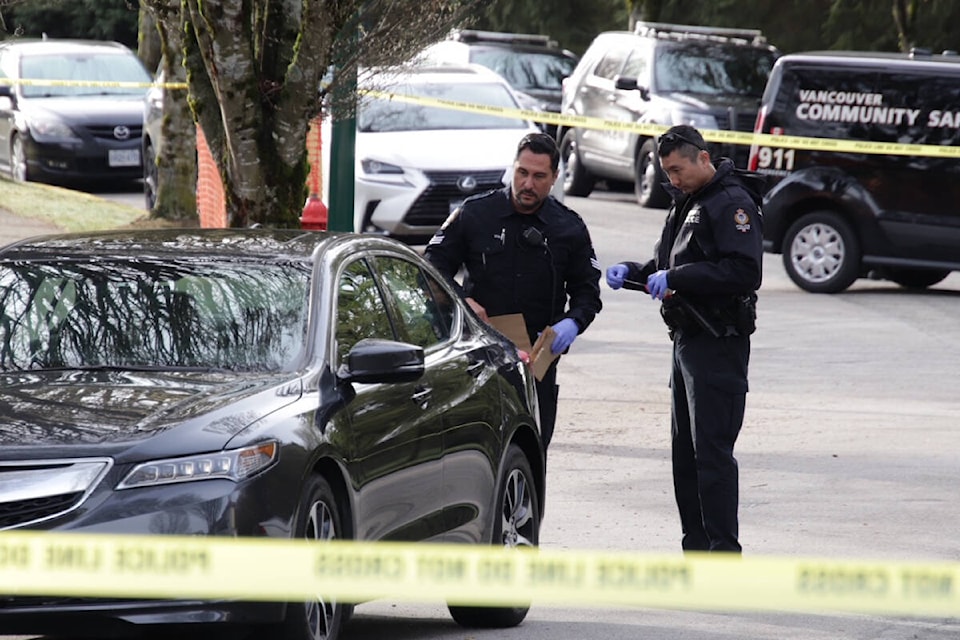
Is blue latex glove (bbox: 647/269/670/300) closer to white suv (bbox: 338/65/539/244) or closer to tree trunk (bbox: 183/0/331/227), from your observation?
tree trunk (bbox: 183/0/331/227)

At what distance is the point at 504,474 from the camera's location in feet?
24.5

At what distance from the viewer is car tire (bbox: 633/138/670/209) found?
24562mm

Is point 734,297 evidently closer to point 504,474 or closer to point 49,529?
point 504,474

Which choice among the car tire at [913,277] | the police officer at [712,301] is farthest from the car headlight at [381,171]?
the police officer at [712,301]

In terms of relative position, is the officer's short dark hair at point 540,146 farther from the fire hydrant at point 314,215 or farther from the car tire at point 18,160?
the car tire at point 18,160

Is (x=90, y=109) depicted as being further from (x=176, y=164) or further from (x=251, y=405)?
(x=251, y=405)

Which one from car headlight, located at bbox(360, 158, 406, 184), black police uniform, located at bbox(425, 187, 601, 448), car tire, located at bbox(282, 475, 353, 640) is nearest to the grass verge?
car headlight, located at bbox(360, 158, 406, 184)

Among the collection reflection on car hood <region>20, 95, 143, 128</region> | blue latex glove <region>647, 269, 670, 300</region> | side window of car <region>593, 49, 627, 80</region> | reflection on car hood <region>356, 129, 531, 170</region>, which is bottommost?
reflection on car hood <region>20, 95, 143, 128</region>

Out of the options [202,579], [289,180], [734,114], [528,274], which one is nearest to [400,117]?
[734,114]

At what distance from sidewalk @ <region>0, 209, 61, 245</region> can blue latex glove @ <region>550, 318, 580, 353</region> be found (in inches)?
482

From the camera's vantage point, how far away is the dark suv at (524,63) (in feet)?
94.0

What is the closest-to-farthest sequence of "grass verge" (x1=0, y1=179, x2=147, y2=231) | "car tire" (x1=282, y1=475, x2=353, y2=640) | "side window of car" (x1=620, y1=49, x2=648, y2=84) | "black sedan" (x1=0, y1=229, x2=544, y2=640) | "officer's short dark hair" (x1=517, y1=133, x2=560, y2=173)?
"black sedan" (x1=0, y1=229, x2=544, y2=640), "car tire" (x1=282, y1=475, x2=353, y2=640), "officer's short dark hair" (x1=517, y1=133, x2=560, y2=173), "grass verge" (x1=0, y1=179, x2=147, y2=231), "side window of car" (x1=620, y1=49, x2=648, y2=84)

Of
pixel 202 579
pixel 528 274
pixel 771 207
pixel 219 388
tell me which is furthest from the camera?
pixel 771 207

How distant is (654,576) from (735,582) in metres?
0.17
